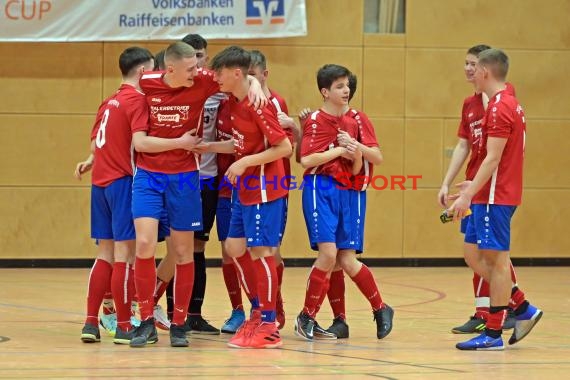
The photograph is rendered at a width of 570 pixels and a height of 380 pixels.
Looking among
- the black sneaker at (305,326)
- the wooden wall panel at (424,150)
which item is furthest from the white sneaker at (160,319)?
the wooden wall panel at (424,150)

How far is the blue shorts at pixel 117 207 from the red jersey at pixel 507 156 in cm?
205

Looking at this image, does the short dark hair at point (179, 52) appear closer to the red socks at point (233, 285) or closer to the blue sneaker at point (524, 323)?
the red socks at point (233, 285)

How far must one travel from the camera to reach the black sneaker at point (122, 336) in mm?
6148

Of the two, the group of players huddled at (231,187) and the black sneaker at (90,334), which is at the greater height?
the group of players huddled at (231,187)

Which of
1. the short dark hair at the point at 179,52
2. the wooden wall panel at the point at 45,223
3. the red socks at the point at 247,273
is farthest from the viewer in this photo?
the wooden wall panel at the point at 45,223

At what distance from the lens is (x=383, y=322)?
6.54m

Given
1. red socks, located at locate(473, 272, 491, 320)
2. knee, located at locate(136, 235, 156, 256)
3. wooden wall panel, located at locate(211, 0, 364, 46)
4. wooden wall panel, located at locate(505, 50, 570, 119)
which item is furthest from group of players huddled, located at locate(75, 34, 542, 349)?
wooden wall panel, located at locate(505, 50, 570, 119)

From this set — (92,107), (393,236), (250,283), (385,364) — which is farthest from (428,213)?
(385,364)

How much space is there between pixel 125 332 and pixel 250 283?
809mm

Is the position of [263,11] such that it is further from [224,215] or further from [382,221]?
[224,215]

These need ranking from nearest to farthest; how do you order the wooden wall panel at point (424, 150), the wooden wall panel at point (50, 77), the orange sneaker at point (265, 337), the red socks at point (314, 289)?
1. the orange sneaker at point (265, 337)
2. the red socks at point (314, 289)
3. the wooden wall panel at point (50, 77)
4. the wooden wall panel at point (424, 150)

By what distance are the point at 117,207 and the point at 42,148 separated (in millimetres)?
5821

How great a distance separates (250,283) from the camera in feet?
21.2

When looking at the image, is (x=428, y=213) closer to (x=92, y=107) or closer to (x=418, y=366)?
(x=92, y=107)
